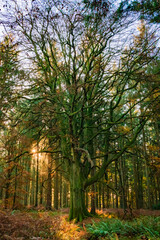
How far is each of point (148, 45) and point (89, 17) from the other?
2646 mm

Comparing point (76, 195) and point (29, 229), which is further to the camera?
point (76, 195)

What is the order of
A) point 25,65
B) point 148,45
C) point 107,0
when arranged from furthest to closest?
point 25,65, point 148,45, point 107,0

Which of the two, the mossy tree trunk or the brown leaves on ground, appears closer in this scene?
the brown leaves on ground

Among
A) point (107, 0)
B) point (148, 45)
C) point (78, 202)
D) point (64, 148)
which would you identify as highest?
point (107, 0)

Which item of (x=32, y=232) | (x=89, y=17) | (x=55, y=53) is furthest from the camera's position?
(x=55, y=53)

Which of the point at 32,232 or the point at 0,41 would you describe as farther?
the point at 0,41

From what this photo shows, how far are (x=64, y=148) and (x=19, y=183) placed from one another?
18.2ft

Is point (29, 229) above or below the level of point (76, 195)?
below

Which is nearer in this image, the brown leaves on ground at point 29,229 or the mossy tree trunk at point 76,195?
the brown leaves on ground at point 29,229

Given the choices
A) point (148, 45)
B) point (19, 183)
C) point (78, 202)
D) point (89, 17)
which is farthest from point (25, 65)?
point (19, 183)

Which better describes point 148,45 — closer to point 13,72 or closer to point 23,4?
point 23,4

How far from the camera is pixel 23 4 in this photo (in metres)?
6.92

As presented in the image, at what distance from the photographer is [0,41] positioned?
7.16 m

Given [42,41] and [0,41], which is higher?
[42,41]
